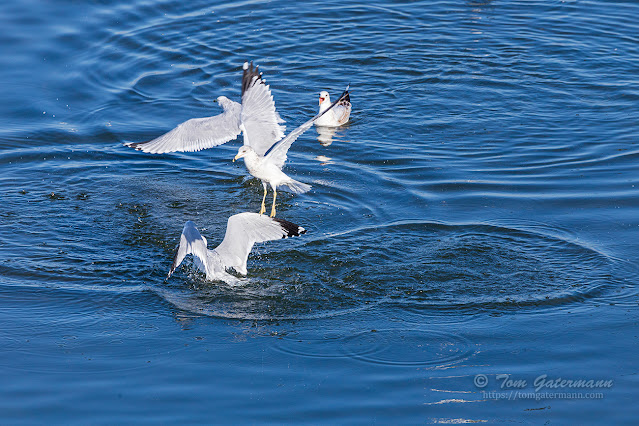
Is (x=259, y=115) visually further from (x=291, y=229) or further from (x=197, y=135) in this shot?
(x=291, y=229)

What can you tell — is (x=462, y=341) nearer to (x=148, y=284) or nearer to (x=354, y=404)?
(x=354, y=404)

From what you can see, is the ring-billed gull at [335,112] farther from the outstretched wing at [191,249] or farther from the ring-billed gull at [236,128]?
the outstretched wing at [191,249]

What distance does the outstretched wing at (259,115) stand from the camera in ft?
30.2

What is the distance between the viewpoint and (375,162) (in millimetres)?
9555

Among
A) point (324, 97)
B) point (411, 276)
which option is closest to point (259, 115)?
point (324, 97)

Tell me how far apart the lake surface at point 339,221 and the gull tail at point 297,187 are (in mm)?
Result: 243

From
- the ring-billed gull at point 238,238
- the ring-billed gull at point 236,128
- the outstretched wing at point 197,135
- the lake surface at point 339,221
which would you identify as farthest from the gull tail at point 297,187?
the ring-billed gull at point 238,238

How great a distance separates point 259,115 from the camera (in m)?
9.34

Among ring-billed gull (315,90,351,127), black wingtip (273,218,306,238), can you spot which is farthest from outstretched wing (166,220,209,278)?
ring-billed gull (315,90,351,127)

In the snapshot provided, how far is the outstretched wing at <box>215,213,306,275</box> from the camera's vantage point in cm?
691

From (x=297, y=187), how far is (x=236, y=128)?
130 cm

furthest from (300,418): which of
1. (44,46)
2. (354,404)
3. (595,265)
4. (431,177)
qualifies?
(44,46)

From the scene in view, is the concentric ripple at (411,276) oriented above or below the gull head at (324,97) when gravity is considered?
below

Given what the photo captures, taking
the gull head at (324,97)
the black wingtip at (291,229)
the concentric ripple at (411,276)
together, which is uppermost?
the gull head at (324,97)
